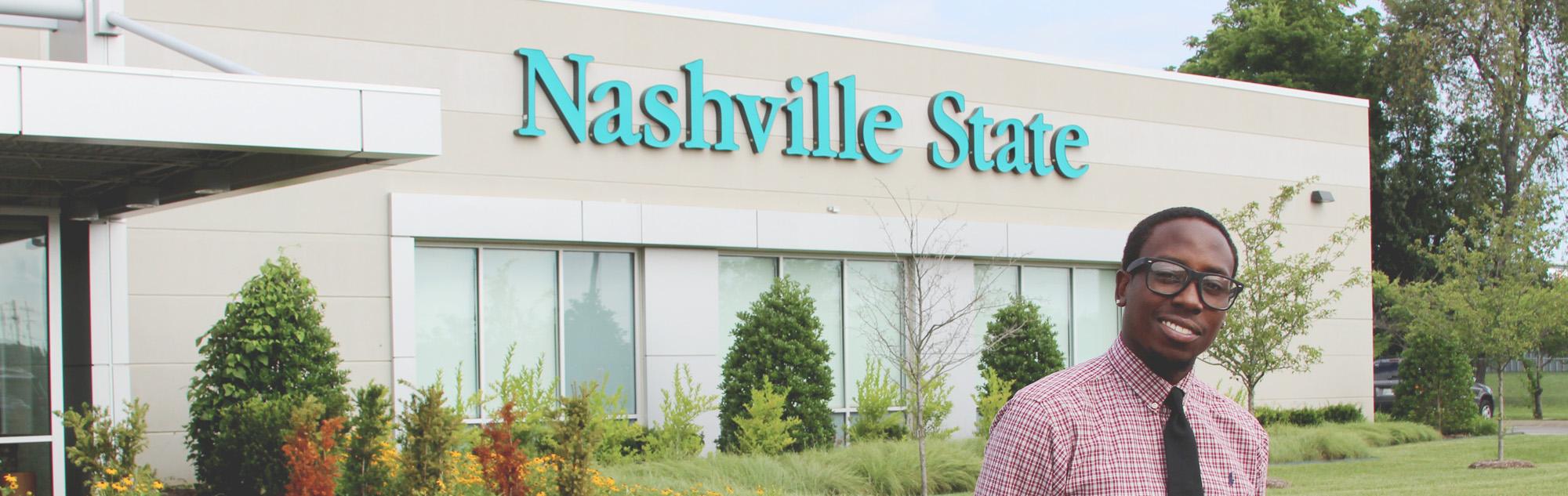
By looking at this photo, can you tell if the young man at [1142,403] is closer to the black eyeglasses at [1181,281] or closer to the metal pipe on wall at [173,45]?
the black eyeglasses at [1181,281]

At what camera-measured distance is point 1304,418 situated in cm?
2011

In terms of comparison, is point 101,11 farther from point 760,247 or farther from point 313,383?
point 760,247

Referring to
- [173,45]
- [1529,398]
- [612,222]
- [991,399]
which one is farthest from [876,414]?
[1529,398]

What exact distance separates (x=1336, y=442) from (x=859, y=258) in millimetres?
7258

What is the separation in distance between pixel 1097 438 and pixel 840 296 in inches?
567

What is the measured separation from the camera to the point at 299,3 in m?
13.4

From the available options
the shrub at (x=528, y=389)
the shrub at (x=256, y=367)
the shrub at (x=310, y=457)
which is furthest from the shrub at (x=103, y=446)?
the shrub at (x=528, y=389)

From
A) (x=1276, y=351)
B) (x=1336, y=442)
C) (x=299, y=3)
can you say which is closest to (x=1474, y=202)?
(x=1276, y=351)

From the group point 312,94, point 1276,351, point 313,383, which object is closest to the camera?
point 312,94

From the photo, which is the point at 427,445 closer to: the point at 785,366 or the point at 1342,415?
the point at 785,366

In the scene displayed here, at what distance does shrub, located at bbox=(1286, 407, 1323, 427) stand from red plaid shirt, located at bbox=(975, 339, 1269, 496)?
18729mm

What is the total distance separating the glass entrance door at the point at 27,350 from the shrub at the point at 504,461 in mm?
3933

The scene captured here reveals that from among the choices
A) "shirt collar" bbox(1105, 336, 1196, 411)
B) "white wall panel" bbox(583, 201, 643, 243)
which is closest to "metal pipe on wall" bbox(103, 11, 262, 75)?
"white wall panel" bbox(583, 201, 643, 243)

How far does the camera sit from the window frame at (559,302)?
46.9 feet
